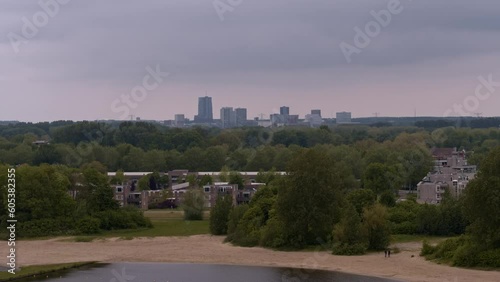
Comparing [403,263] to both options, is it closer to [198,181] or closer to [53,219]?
[53,219]

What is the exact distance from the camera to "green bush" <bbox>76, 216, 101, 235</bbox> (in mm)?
62469

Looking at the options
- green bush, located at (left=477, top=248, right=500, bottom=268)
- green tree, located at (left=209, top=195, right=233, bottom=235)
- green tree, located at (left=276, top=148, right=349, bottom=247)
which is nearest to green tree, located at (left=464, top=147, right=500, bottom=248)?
green bush, located at (left=477, top=248, right=500, bottom=268)

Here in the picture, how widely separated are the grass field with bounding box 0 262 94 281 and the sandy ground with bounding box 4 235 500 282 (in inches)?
56.7

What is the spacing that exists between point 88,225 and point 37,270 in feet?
52.9

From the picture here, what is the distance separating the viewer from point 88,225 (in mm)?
62656

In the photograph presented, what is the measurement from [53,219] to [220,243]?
524 inches

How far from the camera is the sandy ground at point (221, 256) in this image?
44.8 m

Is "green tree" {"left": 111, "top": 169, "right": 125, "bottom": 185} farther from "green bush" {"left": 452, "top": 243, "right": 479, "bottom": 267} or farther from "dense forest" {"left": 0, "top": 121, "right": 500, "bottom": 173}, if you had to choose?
"green bush" {"left": 452, "top": 243, "right": 479, "bottom": 267}

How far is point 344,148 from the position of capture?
11150 centimetres

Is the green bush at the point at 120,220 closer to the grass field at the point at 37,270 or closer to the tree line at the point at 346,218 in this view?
the tree line at the point at 346,218

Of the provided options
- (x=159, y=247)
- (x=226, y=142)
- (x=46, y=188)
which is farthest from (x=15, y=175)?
(x=226, y=142)

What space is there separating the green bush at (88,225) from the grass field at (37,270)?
493 inches

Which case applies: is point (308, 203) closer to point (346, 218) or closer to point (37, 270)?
point (346, 218)

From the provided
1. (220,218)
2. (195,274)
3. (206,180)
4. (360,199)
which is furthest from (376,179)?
(195,274)
